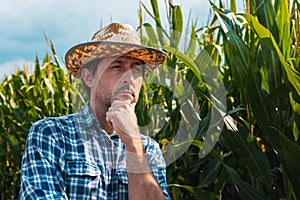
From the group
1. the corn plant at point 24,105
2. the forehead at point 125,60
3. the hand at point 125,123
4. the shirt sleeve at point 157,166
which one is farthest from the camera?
the corn plant at point 24,105

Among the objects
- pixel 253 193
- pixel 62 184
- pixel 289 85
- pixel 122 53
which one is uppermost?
pixel 122 53

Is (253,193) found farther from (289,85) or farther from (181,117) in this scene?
(181,117)

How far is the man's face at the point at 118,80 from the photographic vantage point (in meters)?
1.55

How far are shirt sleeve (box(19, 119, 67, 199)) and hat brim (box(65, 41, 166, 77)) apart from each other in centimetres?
27

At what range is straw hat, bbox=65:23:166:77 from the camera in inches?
64.7

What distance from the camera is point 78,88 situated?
3.55m

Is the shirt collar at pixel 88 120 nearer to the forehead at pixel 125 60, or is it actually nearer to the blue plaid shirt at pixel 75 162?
the blue plaid shirt at pixel 75 162

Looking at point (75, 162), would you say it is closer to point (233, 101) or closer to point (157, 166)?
point (157, 166)

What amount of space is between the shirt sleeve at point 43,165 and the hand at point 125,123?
Answer: 18 cm

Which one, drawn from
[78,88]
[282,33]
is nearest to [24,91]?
[78,88]

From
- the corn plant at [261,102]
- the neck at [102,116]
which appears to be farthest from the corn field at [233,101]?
the neck at [102,116]

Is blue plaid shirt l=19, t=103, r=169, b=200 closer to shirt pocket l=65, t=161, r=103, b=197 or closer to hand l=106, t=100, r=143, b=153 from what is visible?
shirt pocket l=65, t=161, r=103, b=197

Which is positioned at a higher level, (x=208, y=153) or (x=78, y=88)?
(x=78, y=88)

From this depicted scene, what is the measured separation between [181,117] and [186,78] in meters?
0.17
